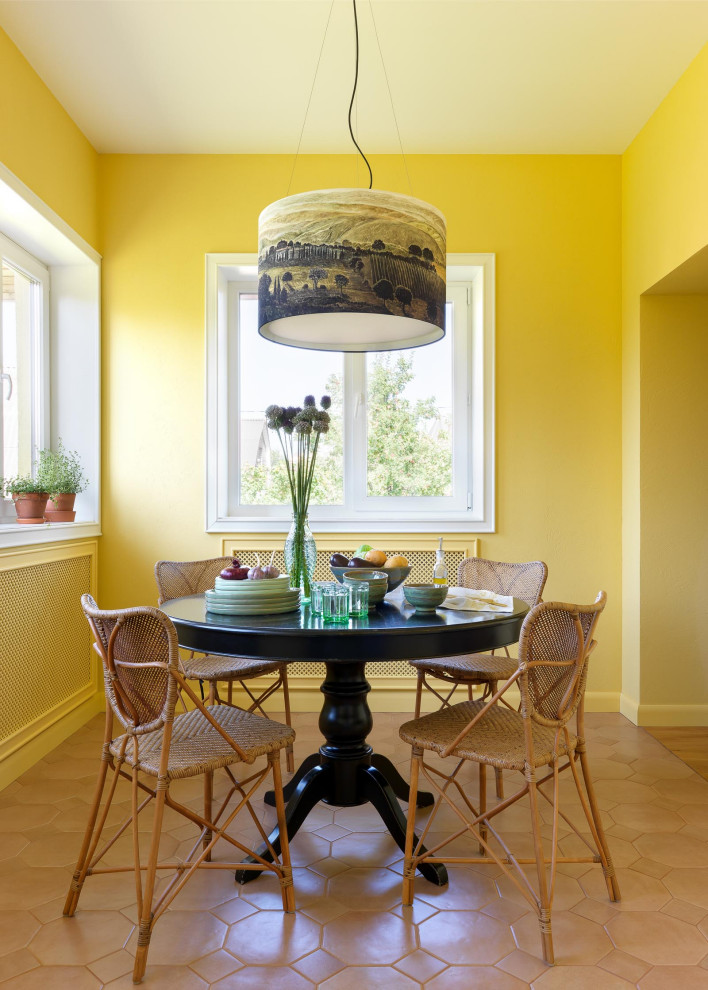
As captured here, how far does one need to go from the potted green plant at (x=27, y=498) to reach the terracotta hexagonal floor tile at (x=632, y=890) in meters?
2.70

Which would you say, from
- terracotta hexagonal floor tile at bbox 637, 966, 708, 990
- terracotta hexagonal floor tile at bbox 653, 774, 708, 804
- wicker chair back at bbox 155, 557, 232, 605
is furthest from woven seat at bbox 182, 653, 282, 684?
terracotta hexagonal floor tile at bbox 653, 774, 708, 804

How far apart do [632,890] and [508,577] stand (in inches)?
50.6

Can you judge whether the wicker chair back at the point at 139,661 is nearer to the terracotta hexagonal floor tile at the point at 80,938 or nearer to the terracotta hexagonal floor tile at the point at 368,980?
the terracotta hexagonal floor tile at the point at 80,938

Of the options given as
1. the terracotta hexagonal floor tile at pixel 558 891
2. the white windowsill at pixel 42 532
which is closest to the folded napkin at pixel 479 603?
the terracotta hexagonal floor tile at pixel 558 891

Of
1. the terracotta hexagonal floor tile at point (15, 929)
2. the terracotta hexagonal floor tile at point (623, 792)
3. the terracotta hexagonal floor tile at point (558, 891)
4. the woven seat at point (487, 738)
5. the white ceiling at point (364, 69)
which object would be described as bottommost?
the terracotta hexagonal floor tile at point (623, 792)

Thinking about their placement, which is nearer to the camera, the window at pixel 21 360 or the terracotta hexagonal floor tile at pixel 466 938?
the terracotta hexagonal floor tile at pixel 466 938

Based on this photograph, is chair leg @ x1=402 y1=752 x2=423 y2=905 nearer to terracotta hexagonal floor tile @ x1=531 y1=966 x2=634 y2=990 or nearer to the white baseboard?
terracotta hexagonal floor tile @ x1=531 y1=966 x2=634 y2=990

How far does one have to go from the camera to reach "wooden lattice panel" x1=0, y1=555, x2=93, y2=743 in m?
3.11

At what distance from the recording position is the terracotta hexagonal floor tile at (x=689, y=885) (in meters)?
2.18

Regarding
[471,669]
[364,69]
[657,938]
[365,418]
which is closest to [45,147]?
[364,69]

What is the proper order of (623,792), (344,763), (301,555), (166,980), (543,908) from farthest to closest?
(623,792) < (301,555) < (344,763) < (543,908) < (166,980)

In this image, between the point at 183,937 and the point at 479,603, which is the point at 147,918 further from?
the point at 479,603

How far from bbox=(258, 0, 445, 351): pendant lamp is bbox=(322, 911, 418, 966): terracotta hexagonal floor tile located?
1722 mm

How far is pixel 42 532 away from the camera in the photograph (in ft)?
11.0
